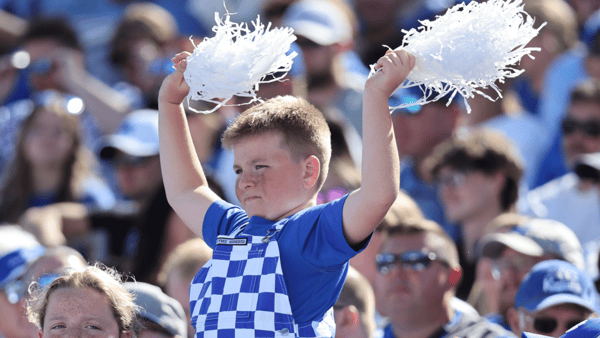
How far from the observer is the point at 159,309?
3.05m

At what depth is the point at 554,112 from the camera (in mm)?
5598

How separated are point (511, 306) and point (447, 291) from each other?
298mm

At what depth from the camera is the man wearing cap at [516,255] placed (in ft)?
12.1

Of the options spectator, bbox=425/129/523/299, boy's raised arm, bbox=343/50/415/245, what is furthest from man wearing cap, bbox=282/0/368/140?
boy's raised arm, bbox=343/50/415/245

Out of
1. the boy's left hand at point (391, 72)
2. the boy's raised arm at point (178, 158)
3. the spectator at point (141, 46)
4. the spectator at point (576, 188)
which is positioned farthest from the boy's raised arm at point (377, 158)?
the spectator at point (141, 46)

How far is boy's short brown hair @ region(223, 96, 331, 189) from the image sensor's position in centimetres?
230

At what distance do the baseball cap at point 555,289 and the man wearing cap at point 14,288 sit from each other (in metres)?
2.16

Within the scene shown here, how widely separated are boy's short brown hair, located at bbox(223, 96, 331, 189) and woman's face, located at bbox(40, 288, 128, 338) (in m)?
0.64

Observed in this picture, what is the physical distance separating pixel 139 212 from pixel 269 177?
2.83 m

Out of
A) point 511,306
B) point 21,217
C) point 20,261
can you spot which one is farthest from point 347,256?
point 21,217

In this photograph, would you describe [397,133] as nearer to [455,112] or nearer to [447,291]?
[455,112]

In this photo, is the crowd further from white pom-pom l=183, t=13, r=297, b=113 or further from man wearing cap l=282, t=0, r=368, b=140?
white pom-pom l=183, t=13, r=297, b=113

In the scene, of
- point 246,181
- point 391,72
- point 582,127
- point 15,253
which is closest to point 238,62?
point 246,181

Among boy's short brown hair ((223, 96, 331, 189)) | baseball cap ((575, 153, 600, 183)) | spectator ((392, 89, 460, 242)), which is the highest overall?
boy's short brown hair ((223, 96, 331, 189))
